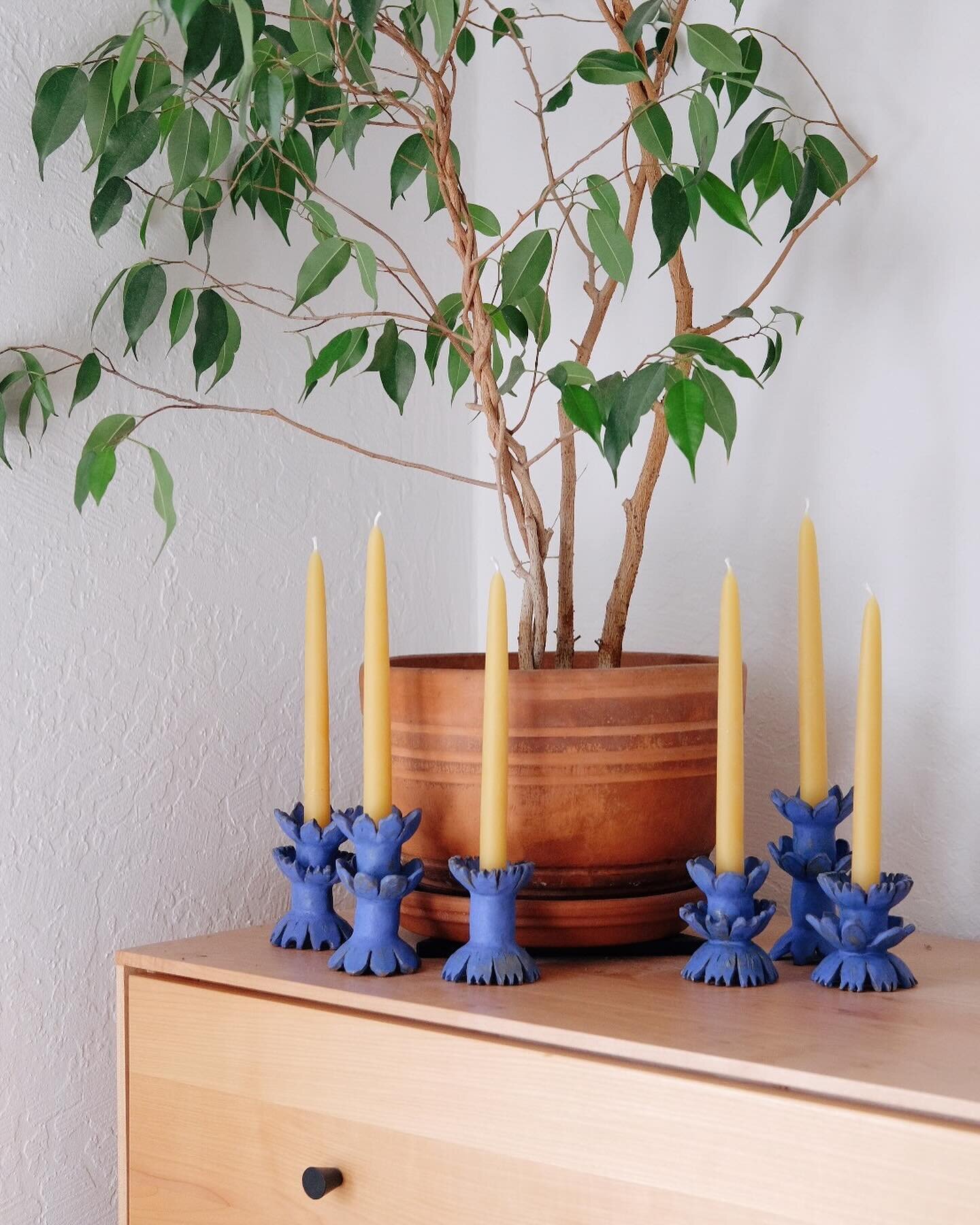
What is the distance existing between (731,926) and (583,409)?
12.0 inches

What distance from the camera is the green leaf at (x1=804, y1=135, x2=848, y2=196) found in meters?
0.88

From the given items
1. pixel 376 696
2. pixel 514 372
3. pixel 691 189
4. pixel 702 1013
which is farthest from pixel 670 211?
pixel 702 1013

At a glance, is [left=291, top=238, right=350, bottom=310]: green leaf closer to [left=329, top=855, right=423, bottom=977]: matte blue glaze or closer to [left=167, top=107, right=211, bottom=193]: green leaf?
[left=167, top=107, right=211, bottom=193]: green leaf

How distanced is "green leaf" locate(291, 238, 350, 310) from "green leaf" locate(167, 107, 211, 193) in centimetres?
11

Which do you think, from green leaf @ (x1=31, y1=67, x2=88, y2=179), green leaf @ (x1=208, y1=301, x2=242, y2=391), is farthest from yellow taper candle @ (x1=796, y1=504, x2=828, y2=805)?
green leaf @ (x1=31, y1=67, x2=88, y2=179)

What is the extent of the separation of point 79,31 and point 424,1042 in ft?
2.42

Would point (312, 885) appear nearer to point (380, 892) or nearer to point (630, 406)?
point (380, 892)

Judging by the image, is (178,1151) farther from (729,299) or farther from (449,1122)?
(729,299)

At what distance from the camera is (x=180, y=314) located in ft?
2.80

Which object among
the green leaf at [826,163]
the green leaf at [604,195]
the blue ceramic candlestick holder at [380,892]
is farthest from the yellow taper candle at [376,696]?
the green leaf at [826,163]

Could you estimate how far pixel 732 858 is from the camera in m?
0.69

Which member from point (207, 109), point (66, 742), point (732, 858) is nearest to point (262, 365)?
point (207, 109)

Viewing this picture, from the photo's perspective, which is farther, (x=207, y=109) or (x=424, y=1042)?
(x=207, y=109)

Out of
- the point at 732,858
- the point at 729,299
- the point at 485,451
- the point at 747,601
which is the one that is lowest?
the point at 732,858
